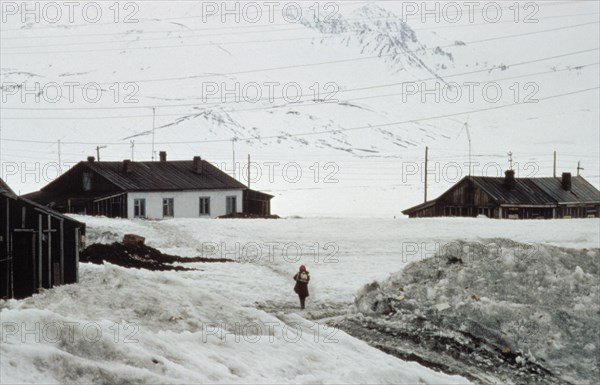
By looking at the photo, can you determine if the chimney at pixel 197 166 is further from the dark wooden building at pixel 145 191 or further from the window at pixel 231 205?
the window at pixel 231 205

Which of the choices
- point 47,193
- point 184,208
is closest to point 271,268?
point 184,208

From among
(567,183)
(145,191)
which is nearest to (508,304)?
(145,191)

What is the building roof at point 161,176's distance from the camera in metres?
61.7

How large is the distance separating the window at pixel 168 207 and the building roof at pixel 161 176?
1039 millimetres

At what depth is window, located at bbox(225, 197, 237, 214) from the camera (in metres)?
67.4

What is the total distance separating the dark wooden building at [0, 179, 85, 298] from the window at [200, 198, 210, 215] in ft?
136

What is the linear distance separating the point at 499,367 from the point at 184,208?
46026 millimetres

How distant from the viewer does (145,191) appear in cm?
6144

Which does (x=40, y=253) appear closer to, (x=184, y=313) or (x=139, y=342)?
(x=184, y=313)

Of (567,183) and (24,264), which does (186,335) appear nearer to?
(24,264)

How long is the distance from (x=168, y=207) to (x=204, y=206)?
11.8 ft

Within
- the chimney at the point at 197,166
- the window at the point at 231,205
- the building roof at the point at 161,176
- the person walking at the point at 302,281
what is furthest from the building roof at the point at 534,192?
the person walking at the point at 302,281

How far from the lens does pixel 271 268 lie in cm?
3734

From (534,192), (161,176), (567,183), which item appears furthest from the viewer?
(567,183)
